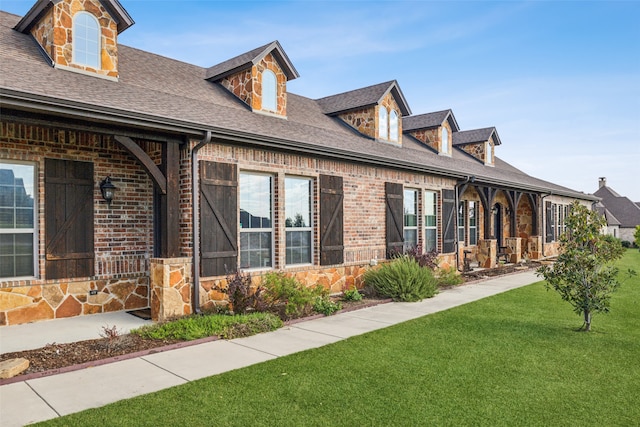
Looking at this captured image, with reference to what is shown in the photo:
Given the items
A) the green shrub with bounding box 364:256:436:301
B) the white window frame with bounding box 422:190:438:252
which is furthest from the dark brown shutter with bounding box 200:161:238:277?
the white window frame with bounding box 422:190:438:252

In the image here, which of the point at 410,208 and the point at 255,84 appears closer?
the point at 255,84

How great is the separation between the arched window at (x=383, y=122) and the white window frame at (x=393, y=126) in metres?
0.19

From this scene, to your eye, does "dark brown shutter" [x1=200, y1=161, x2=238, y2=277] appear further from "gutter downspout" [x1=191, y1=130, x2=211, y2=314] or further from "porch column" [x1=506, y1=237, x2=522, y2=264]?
"porch column" [x1=506, y1=237, x2=522, y2=264]

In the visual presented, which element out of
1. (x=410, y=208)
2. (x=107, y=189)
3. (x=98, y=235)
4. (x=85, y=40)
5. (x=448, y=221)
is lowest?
(x=98, y=235)

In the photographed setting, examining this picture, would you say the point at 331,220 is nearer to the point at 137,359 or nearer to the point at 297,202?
the point at 297,202

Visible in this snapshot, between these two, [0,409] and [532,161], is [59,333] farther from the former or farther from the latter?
[532,161]

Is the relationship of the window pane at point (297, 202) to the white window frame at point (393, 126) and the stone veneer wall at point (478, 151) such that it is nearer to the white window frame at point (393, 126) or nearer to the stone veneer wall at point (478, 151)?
the white window frame at point (393, 126)

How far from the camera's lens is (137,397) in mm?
4016

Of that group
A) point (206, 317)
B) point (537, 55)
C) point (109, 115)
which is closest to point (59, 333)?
point (206, 317)

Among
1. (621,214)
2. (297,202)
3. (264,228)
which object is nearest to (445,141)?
(297,202)

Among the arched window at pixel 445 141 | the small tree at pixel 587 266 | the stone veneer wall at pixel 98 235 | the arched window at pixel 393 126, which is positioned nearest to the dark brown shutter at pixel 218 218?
the stone veneer wall at pixel 98 235

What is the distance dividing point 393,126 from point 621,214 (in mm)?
41596

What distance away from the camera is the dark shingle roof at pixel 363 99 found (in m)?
13.5

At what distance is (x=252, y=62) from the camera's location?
10.3 metres
